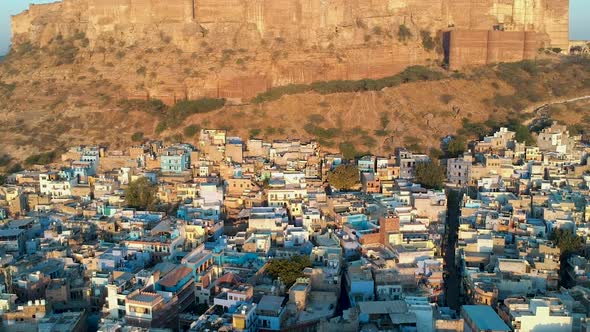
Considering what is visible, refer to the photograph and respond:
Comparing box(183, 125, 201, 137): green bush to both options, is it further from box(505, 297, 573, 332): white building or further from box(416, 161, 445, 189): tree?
box(505, 297, 573, 332): white building

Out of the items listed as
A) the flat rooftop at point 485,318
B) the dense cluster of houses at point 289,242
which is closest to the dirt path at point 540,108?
the dense cluster of houses at point 289,242

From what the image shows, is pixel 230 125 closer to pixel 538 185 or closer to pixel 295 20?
pixel 295 20

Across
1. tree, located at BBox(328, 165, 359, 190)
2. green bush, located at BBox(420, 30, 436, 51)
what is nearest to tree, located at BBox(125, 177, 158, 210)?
tree, located at BBox(328, 165, 359, 190)

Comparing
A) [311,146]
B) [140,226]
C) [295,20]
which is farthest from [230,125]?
[140,226]

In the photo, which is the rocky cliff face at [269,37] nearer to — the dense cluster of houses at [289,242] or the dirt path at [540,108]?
the dirt path at [540,108]

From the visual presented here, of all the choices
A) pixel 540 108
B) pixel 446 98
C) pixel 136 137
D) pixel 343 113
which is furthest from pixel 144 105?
pixel 540 108
